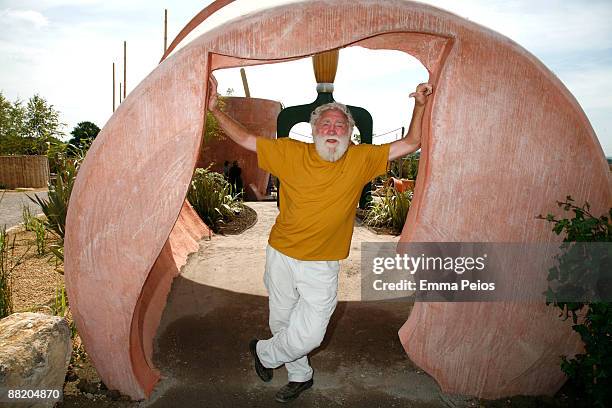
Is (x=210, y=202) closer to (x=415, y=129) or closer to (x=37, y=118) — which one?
(x=415, y=129)

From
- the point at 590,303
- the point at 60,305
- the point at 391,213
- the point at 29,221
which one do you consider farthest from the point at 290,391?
the point at 29,221

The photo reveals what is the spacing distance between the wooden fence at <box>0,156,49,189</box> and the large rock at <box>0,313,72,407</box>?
567 inches

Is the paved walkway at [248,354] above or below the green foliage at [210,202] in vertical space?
below

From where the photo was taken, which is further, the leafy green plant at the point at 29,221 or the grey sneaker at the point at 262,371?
the leafy green plant at the point at 29,221

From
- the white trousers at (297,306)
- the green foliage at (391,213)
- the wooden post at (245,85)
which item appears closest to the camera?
the white trousers at (297,306)

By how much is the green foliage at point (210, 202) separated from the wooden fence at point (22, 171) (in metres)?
9.94

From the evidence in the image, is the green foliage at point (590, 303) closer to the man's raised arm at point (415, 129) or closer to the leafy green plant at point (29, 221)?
the man's raised arm at point (415, 129)

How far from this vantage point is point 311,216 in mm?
2664

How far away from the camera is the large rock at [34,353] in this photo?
2.41m

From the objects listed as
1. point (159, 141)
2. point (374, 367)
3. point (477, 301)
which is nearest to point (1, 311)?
point (159, 141)

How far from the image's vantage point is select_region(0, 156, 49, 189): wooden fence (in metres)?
15.0

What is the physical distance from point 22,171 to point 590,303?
1726 centimetres

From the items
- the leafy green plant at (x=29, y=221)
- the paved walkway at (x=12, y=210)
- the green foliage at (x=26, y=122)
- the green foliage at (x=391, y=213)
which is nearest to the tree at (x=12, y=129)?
the green foliage at (x=26, y=122)

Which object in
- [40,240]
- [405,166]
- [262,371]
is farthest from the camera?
[405,166]
